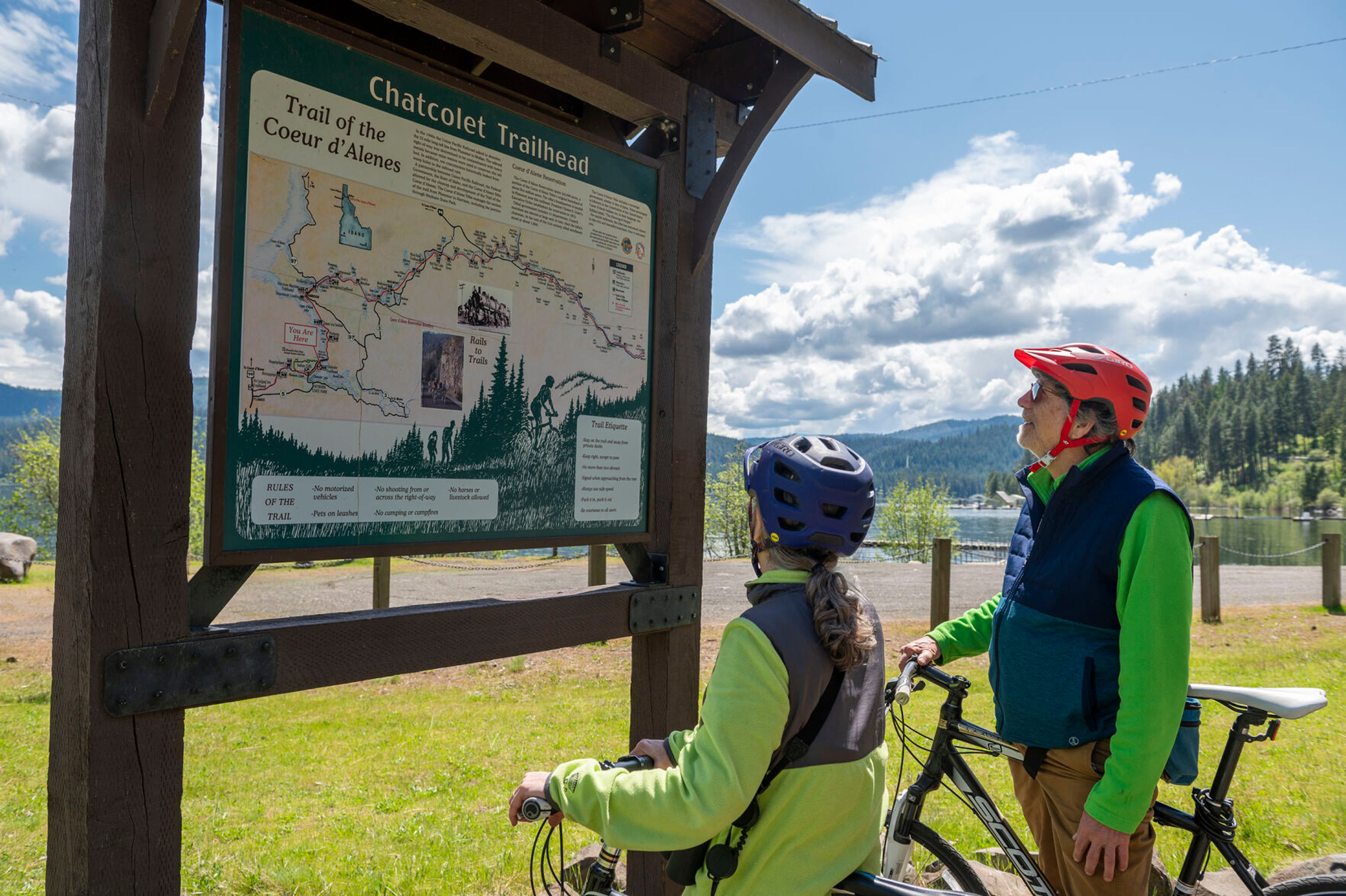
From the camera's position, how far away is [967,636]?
10.5ft

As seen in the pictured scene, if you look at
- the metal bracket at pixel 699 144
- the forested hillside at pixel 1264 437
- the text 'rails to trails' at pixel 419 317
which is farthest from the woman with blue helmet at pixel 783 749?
the forested hillside at pixel 1264 437

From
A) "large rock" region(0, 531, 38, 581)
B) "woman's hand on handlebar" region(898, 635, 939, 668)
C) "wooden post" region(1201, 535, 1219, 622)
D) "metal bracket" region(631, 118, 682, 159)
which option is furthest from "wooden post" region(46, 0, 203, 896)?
"large rock" region(0, 531, 38, 581)

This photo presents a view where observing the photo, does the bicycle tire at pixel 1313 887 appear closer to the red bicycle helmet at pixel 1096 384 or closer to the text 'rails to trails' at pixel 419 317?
the red bicycle helmet at pixel 1096 384

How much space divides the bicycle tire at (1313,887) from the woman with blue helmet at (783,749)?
1.56m

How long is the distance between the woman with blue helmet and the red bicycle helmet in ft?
3.36

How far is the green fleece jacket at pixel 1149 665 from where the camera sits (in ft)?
7.32

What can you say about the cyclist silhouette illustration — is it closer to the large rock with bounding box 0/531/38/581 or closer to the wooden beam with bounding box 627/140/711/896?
the wooden beam with bounding box 627/140/711/896

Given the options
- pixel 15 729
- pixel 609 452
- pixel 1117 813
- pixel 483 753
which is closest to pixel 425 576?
pixel 15 729

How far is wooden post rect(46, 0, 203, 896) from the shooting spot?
1.97 meters

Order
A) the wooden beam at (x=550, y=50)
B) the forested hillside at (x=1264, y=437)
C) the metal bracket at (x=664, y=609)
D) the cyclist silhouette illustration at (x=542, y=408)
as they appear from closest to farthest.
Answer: the wooden beam at (x=550, y=50)
the cyclist silhouette illustration at (x=542, y=408)
the metal bracket at (x=664, y=609)
the forested hillside at (x=1264, y=437)

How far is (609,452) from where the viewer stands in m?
3.23

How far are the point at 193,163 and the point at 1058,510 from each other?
256 cm

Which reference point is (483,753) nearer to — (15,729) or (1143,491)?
(15,729)

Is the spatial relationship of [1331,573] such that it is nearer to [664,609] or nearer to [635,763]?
[664,609]
